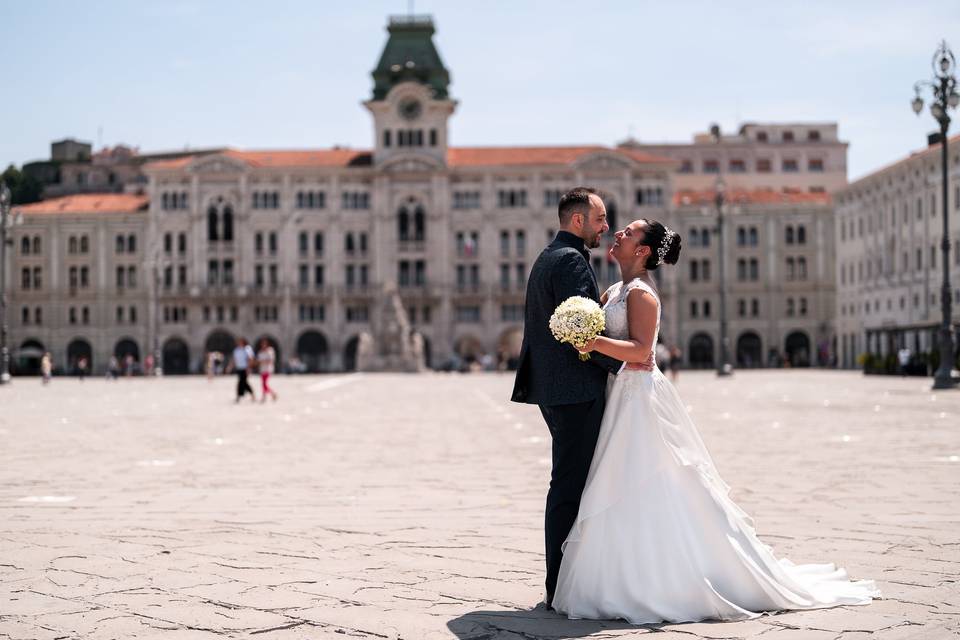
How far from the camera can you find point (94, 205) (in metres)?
94.1

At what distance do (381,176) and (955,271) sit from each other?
42177 millimetres

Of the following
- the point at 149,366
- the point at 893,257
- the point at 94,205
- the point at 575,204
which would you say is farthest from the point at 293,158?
the point at 575,204

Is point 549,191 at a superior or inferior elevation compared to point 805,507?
superior

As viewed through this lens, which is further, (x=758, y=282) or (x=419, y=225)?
(x=758, y=282)

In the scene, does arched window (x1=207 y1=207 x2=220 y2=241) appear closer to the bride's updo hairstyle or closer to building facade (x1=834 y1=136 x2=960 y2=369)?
building facade (x1=834 y1=136 x2=960 y2=369)

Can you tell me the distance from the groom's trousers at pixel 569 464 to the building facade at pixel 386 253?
271 feet

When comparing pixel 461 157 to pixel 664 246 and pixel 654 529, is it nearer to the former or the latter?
pixel 664 246

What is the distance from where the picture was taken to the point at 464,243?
8988 cm

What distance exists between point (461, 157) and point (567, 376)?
87.0 meters

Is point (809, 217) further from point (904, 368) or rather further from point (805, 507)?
point (805, 507)

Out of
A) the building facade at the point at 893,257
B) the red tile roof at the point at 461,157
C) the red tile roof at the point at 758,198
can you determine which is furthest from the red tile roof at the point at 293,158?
the building facade at the point at 893,257

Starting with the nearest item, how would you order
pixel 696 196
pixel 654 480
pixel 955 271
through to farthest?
pixel 654 480
pixel 955 271
pixel 696 196

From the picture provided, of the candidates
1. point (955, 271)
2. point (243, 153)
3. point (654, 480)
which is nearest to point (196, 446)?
point (654, 480)

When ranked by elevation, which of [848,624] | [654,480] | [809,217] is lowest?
[848,624]
